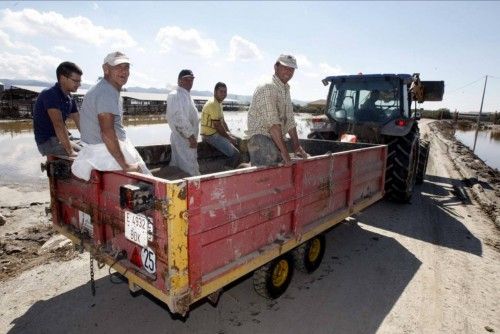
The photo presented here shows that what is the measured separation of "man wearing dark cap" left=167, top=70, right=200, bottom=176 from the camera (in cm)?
422

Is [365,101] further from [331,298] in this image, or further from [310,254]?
[331,298]

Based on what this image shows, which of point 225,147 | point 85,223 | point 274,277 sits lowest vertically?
point 274,277

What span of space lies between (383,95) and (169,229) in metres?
6.20

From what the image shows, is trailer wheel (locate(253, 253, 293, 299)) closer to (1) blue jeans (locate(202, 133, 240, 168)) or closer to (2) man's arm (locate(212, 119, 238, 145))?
(1) blue jeans (locate(202, 133, 240, 168))

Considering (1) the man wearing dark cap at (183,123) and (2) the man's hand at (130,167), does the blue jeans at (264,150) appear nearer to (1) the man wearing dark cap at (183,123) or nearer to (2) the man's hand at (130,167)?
(1) the man wearing dark cap at (183,123)

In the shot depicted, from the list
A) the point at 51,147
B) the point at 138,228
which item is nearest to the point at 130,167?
the point at 138,228

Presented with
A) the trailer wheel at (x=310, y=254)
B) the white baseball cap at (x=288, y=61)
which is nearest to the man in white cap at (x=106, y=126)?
the white baseball cap at (x=288, y=61)

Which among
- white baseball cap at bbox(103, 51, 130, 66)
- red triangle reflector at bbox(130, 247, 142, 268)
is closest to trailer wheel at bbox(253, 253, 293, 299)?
red triangle reflector at bbox(130, 247, 142, 268)

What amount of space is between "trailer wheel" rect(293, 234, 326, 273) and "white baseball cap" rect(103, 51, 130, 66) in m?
2.63

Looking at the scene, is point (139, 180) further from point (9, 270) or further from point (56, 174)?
point (9, 270)

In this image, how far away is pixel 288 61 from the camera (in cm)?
344

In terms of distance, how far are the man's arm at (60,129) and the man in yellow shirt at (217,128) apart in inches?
90.4

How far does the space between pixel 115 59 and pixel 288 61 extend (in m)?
1.69

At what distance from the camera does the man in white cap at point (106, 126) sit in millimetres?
2703
